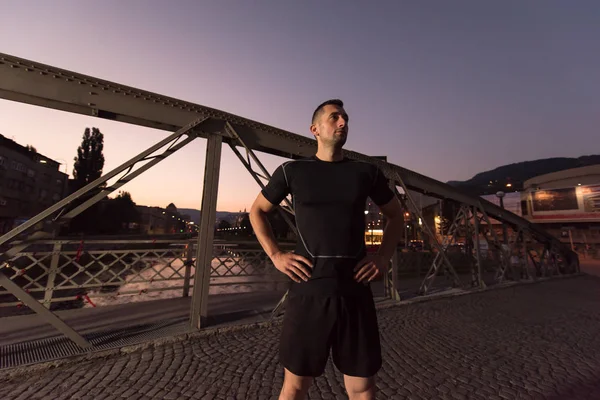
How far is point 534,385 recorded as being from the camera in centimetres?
321

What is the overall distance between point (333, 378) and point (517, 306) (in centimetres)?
672

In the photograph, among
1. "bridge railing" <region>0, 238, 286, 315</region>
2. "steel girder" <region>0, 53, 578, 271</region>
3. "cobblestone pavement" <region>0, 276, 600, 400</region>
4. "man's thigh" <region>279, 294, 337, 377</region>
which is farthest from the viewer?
"bridge railing" <region>0, 238, 286, 315</region>

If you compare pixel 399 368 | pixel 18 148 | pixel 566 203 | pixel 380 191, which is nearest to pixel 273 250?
pixel 380 191

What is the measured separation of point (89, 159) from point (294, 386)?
5107cm

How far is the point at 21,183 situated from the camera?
34750mm

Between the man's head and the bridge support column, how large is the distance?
3.33 metres

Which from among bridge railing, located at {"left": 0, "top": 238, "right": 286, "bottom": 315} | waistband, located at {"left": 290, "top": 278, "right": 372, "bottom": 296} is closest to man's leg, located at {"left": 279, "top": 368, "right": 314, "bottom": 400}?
waistband, located at {"left": 290, "top": 278, "right": 372, "bottom": 296}

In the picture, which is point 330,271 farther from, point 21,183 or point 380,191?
point 21,183

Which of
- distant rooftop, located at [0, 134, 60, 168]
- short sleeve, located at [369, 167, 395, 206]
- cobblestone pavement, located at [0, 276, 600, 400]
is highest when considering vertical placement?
distant rooftop, located at [0, 134, 60, 168]

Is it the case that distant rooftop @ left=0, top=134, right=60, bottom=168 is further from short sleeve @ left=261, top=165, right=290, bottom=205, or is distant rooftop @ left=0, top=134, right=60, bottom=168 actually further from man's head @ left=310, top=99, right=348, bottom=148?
man's head @ left=310, top=99, right=348, bottom=148

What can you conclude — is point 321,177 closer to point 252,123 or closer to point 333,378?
point 333,378

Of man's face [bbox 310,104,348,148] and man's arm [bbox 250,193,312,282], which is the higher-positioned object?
man's face [bbox 310,104,348,148]

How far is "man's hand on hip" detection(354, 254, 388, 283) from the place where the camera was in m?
1.55

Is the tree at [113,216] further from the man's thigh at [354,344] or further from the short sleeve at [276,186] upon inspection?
the man's thigh at [354,344]
